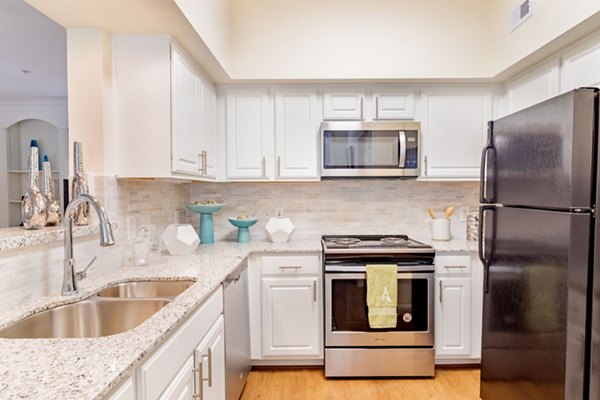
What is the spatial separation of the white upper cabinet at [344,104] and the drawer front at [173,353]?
167cm

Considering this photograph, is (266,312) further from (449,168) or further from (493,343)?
(449,168)

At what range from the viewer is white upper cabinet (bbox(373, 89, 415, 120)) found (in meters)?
2.75

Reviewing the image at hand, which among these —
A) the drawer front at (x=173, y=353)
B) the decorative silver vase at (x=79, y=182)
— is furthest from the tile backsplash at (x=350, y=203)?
the drawer front at (x=173, y=353)

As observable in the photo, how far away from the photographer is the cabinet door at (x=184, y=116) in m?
1.96

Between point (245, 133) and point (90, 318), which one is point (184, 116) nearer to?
point (245, 133)

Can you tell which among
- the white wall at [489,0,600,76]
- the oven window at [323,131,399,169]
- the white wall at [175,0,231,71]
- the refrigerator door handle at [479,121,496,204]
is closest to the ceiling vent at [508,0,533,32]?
the white wall at [489,0,600,76]

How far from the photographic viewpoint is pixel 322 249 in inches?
99.8

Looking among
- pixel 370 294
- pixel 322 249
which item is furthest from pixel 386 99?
pixel 370 294

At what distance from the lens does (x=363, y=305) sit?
245cm

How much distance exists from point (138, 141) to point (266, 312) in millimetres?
1400

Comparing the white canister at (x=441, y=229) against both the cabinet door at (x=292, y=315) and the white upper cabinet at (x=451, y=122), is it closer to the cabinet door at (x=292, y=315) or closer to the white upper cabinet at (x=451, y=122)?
the white upper cabinet at (x=451, y=122)

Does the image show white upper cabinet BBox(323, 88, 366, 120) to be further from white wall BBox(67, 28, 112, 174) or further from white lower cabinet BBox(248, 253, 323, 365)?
white wall BBox(67, 28, 112, 174)

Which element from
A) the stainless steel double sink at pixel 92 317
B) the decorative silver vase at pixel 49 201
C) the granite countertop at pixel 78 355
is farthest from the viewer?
the decorative silver vase at pixel 49 201

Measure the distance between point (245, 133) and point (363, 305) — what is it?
1528 mm
